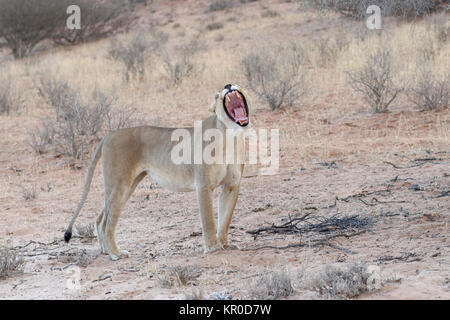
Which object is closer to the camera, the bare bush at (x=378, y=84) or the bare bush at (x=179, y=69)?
the bare bush at (x=378, y=84)

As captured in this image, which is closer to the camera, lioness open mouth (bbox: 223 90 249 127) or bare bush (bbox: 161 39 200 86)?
lioness open mouth (bbox: 223 90 249 127)

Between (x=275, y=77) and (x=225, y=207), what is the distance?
8.35 metres

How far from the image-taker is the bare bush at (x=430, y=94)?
37.8ft

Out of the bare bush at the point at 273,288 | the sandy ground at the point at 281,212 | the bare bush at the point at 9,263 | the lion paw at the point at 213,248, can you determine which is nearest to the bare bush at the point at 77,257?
the sandy ground at the point at 281,212

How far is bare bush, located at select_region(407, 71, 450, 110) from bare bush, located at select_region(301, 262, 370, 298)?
7775mm

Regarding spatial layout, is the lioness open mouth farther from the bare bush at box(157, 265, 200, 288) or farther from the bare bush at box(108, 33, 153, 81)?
the bare bush at box(108, 33, 153, 81)

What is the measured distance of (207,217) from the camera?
5.46 metres

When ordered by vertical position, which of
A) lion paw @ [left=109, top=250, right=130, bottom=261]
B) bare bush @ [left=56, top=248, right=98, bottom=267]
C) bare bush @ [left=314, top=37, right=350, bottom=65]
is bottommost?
bare bush @ [left=56, top=248, right=98, bottom=267]

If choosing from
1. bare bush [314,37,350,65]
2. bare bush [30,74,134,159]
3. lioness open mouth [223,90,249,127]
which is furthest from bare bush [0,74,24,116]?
lioness open mouth [223,90,249,127]

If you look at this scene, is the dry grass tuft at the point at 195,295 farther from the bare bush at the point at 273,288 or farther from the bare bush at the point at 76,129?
the bare bush at the point at 76,129

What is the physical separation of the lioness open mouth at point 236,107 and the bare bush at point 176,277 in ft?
3.87

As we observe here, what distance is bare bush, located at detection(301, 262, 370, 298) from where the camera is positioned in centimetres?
407

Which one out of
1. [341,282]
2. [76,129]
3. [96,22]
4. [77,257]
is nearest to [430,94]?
[76,129]

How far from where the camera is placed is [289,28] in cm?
2244
